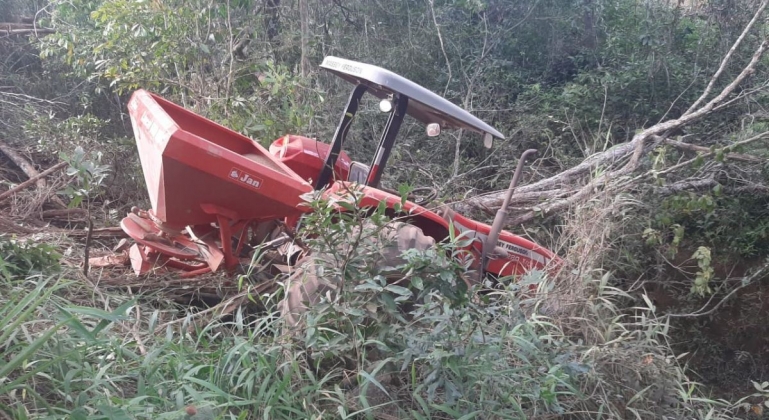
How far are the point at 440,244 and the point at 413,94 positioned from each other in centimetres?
110

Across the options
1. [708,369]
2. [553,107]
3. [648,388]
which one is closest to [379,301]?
[648,388]

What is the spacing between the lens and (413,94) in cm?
372

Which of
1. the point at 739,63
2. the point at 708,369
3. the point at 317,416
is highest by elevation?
the point at 739,63

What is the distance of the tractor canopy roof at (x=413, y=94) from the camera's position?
370cm

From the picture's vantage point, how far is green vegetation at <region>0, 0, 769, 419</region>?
2623 mm

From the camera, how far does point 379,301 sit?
9.27 ft

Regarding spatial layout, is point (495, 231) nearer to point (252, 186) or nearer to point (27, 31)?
point (252, 186)

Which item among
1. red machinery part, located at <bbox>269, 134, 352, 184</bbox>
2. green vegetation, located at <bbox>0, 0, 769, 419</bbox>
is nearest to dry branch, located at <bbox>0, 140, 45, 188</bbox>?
green vegetation, located at <bbox>0, 0, 769, 419</bbox>

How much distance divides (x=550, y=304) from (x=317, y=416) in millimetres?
1340

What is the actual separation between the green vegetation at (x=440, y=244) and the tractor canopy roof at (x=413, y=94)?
74 centimetres

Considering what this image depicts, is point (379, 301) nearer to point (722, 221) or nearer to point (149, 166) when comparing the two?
point (149, 166)

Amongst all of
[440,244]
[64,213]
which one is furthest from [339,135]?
[64,213]

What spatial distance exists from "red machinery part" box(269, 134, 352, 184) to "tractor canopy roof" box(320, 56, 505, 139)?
58 cm

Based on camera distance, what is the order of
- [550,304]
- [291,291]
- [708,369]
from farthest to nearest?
[708,369] < [550,304] < [291,291]
